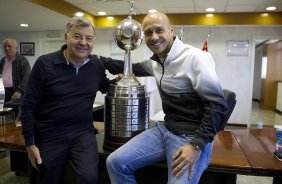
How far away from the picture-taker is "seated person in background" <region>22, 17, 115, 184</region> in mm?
1359

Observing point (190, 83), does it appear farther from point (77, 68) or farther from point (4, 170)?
point (4, 170)

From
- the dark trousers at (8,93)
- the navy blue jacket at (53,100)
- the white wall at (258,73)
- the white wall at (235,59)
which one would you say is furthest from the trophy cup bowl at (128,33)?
the white wall at (258,73)

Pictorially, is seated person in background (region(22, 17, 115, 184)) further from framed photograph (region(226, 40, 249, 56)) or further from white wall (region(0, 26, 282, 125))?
framed photograph (region(226, 40, 249, 56))

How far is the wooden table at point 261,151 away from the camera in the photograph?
118 cm

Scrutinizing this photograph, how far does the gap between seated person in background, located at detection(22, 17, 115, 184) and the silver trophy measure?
0.42 feet

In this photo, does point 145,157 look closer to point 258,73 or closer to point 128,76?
point 128,76

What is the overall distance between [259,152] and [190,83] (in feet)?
1.82

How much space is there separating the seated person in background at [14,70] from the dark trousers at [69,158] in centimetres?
203

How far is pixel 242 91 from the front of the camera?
528 cm

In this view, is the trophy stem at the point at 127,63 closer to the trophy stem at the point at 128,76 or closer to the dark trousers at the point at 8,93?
the trophy stem at the point at 128,76

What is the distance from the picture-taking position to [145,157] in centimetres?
126

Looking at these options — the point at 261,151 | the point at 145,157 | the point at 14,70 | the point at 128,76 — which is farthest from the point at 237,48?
the point at 145,157

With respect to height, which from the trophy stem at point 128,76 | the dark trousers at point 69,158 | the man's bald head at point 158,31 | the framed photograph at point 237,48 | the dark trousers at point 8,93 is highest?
the framed photograph at point 237,48

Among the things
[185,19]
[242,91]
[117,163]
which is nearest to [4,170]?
[117,163]
